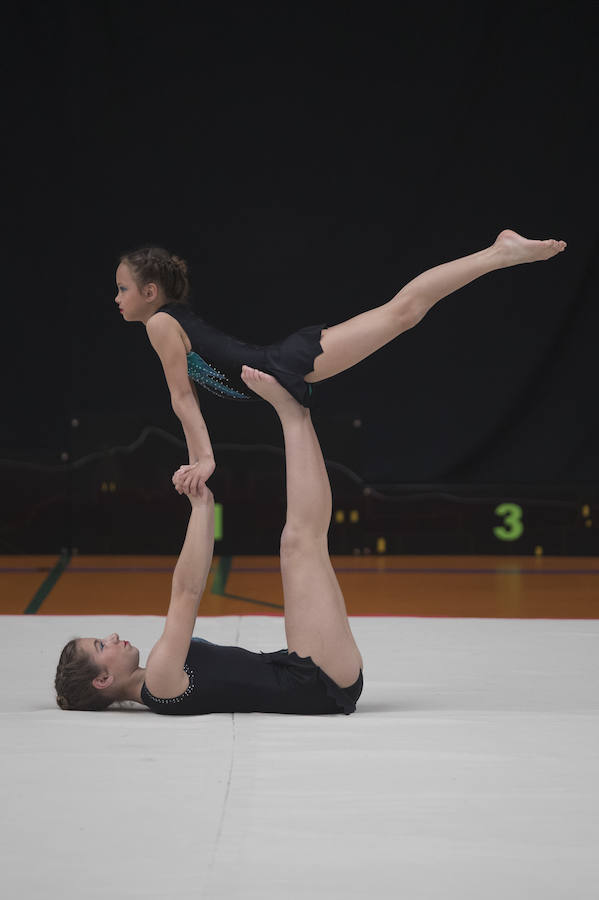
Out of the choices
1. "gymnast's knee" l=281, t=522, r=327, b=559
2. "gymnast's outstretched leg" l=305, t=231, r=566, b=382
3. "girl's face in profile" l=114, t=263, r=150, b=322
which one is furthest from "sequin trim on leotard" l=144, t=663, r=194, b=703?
"girl's face in profile" l=114, t=263, r=150, b=322

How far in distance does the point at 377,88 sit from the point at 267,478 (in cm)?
200

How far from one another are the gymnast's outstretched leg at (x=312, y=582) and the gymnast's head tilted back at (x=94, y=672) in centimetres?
36

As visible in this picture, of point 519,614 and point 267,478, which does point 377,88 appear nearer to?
point 267,478

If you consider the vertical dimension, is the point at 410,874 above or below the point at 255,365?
below

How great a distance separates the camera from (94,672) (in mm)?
2646

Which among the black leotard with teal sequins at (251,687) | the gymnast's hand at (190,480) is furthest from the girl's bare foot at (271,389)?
the black leotard with teal sequins at (251,687)

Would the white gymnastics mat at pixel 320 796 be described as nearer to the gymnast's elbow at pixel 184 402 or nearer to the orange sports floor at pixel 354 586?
the gymnast's elbow at pixel 184 402

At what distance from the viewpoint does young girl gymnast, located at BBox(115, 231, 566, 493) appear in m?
2.96

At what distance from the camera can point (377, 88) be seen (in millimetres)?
6074

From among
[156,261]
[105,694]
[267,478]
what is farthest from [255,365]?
[267,478]

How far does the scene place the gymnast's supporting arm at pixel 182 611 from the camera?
253cm

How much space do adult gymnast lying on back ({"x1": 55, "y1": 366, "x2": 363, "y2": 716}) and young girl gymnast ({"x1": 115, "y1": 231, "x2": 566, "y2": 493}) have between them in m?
0.29

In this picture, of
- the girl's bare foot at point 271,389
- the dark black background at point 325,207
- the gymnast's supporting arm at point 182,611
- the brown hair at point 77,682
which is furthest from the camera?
the dark black background at point 325,207

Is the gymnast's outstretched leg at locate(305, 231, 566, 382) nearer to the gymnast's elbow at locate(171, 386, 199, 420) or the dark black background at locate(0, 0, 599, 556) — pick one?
the gymnast's elbow at locate(171, 386, 199, 420)
